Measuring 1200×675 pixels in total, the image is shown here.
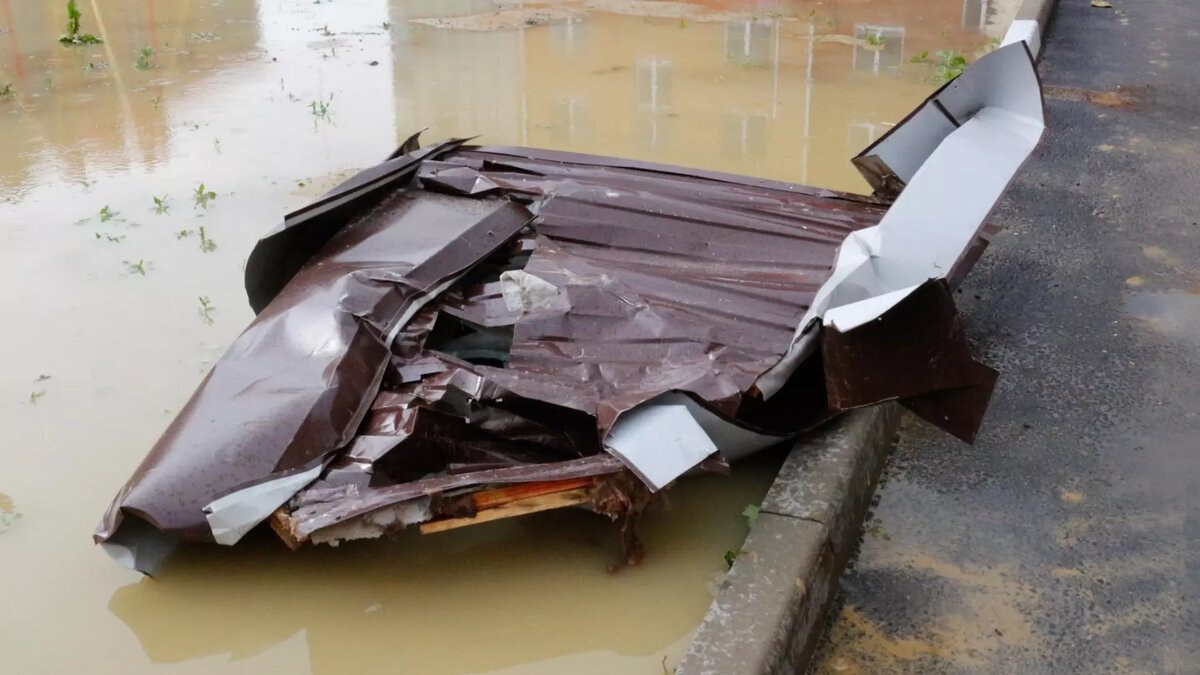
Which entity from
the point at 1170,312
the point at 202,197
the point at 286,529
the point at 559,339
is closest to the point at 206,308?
the point at 202,197

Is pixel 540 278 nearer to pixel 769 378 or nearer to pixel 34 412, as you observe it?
pixel 769 378

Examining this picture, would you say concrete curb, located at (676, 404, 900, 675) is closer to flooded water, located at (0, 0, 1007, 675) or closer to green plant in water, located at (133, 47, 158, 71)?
flooded water, located at (0, 0, 1007, 675)

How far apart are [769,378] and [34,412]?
3022mm

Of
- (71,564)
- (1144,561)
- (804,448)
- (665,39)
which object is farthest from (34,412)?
(665,39)

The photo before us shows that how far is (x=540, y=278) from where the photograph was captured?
3990 millimetres

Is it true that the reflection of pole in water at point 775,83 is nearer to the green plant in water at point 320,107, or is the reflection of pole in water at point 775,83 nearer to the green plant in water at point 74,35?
the green plant in water at point 320,107

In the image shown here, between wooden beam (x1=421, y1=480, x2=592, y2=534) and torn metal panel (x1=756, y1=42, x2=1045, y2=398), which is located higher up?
torn metal panel (x1=756, y1=42, x2=1045, y2=398)

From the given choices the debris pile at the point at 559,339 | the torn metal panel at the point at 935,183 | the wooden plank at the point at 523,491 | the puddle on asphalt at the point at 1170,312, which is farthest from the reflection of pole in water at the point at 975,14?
the wooden plank at the point at 523,491

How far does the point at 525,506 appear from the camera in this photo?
323cm

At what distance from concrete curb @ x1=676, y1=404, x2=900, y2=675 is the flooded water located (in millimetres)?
325

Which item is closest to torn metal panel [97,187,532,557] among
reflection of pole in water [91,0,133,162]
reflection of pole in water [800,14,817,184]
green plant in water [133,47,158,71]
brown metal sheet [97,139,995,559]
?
brown metal sheet [97,139,995,559]

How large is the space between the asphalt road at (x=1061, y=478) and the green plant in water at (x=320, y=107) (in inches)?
203

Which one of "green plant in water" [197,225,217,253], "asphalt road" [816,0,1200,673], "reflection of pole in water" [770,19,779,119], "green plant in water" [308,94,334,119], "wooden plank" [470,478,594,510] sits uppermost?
"reflection of pole in water" [770,19,779,119]

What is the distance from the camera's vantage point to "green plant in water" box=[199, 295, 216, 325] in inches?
202
